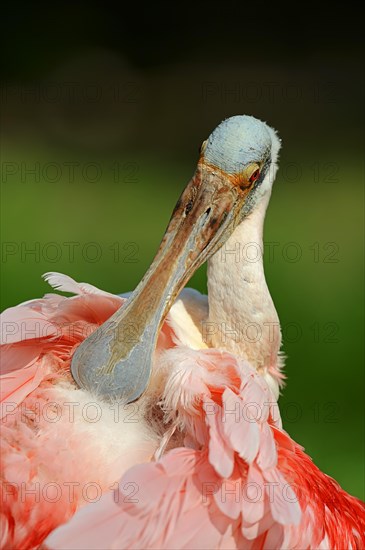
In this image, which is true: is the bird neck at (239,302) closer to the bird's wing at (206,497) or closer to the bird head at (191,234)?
the bird head at (191,234)

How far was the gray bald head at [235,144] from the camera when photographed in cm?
181

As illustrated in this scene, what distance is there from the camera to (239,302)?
6.32 ft

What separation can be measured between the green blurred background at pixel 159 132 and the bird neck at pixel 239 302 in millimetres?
2039

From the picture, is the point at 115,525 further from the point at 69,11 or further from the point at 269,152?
the point at 69,11

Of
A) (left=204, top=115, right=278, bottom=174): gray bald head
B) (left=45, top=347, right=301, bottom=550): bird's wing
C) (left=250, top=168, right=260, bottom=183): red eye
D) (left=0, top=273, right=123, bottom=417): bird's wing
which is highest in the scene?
(left=204, top=115, right=278, bottom=174): gray bald head

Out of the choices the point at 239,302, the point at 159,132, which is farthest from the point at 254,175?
the point at 159,132

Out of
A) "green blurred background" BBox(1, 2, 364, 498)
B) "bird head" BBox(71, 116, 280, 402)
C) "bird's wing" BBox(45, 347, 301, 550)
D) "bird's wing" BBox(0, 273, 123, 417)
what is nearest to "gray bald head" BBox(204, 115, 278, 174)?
"bird head" BBox(71, 116, 280, 402)

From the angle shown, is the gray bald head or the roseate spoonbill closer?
the roseate spoonbill

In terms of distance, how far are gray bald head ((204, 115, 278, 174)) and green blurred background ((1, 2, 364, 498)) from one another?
2178mm

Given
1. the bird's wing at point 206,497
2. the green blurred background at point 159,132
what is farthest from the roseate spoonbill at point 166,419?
the green blurred background at point 159,132

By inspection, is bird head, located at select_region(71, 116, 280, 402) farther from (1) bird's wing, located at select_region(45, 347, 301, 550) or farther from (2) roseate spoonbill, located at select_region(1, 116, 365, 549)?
(1) bird's wing, located at select_region(45, 347, 301, 550)

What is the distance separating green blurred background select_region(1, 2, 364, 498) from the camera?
4.48 meters

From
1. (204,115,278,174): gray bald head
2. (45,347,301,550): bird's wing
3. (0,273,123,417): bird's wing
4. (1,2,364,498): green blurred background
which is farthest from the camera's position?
(1,2,364,498): green blurred background

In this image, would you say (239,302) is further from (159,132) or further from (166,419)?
(159,132)
